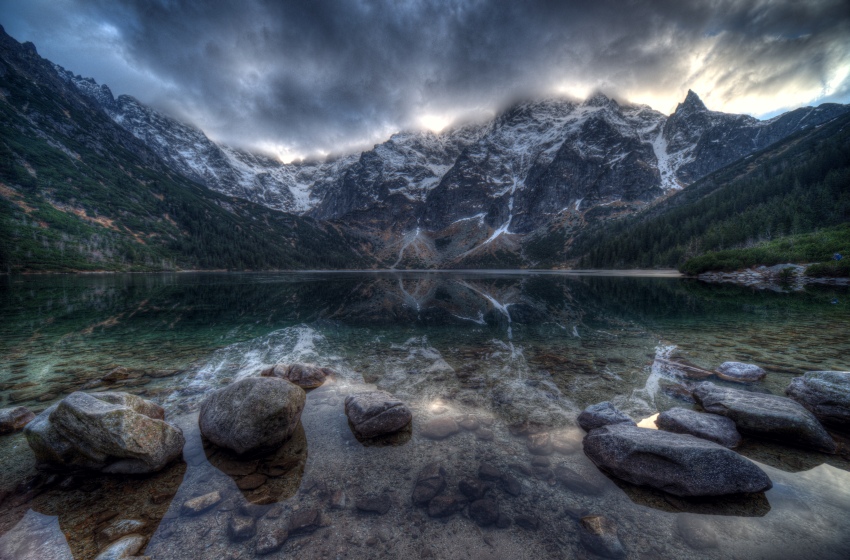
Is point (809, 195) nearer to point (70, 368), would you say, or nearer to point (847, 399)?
point (847, 399)

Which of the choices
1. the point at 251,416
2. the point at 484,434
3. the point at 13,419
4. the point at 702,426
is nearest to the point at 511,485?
the point at 484,434

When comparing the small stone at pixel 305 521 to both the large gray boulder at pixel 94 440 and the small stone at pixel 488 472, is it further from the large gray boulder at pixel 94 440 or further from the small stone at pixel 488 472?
the large gray boulder at pixel 94 440

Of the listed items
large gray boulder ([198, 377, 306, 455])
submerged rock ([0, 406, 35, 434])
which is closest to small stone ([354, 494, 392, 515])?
large gray boulder ([198, 377, 306, 455])

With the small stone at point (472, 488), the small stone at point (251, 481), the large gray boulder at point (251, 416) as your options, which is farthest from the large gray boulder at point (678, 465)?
the large gray boulder at point (251, 416)

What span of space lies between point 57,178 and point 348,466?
8715 inches

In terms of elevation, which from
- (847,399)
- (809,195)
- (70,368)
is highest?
(809,195)

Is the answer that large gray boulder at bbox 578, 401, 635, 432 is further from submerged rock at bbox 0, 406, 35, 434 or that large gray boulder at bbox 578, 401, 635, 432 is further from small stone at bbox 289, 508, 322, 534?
submerged rock at bbox 0, 406, 35, 434

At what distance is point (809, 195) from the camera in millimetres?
93500

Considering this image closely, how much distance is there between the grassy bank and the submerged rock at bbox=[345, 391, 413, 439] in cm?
8064

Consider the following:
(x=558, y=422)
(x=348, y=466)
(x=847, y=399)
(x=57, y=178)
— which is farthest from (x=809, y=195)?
(x=57, y=178)

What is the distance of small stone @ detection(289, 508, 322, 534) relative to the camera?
5718mm

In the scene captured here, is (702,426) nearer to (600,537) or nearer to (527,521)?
(600,537)

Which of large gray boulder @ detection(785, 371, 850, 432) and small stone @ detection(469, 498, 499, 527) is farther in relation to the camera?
large gray boulder @ detection(785, 371, 850, 432)

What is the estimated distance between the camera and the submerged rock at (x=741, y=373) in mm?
12031
